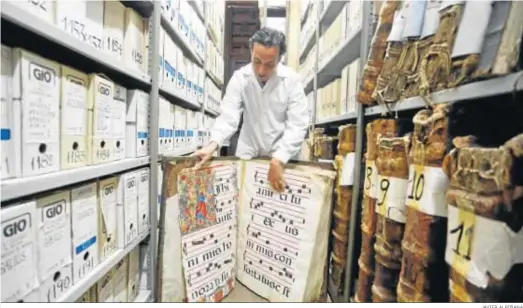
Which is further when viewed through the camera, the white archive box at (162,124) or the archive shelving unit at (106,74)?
the white archive box at (162,124)

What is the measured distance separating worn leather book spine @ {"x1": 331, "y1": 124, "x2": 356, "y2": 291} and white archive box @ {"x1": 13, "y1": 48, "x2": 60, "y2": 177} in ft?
3.91

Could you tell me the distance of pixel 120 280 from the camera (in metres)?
1.34

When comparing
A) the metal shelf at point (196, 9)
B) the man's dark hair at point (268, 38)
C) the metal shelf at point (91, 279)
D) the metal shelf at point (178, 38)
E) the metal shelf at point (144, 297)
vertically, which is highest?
the metal shelf at point (196, 9)

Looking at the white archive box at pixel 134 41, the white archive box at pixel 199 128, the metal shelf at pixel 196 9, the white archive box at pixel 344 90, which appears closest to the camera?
the white archive box at pixel 134 41

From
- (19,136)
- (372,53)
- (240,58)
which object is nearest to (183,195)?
(19,136)

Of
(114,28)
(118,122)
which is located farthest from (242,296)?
(114,28)

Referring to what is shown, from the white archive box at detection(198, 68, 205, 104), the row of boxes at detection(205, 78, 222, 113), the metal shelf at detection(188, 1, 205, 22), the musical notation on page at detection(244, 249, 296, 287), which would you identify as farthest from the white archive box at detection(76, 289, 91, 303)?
the row of boxes at detection(205, 78, 222, 113)

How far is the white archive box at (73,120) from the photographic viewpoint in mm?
914

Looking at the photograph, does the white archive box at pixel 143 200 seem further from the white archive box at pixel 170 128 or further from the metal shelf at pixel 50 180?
the white archive box at pixel 170 128

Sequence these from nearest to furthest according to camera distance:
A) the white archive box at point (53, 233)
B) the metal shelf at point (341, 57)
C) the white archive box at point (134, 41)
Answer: the white archive box at point (53, 233), the white archive box at point (134, 41), the metal shelf at point (341, 57)

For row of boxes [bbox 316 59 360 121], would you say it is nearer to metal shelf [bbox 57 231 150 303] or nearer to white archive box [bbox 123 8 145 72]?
white archive box [bbox 123 8 145 72]

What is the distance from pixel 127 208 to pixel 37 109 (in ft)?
2.00

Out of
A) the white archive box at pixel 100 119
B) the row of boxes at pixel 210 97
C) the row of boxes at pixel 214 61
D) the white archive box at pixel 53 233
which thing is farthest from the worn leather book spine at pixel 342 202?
the row of boxes at pixel 214 61

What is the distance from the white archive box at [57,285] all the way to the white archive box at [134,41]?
82 centimetres
